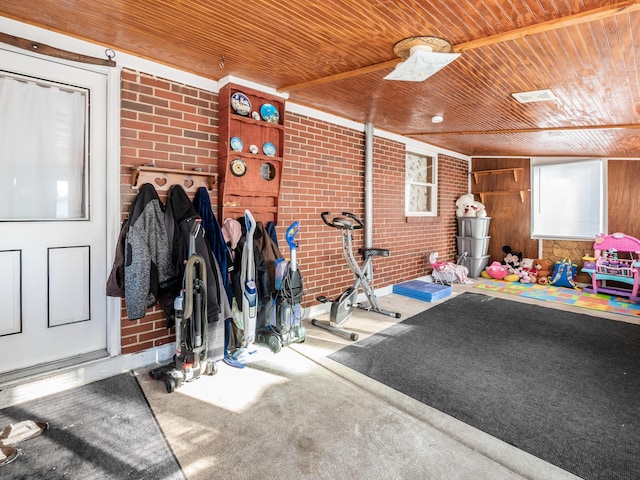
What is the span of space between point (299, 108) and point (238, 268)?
6.41ft

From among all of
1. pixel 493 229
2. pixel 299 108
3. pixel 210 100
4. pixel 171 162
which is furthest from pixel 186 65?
pixel 493 229

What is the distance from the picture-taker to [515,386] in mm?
2555

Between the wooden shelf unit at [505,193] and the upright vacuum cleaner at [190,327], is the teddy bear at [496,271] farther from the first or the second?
the upright vacuum cleaner at [190,327]

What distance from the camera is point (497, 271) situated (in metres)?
6.39

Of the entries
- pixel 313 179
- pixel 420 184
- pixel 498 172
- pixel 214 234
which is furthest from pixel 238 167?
pixel 498 172

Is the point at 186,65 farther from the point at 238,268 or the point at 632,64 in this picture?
the point at 632,64

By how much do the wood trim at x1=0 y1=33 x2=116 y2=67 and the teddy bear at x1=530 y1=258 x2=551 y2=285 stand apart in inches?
268

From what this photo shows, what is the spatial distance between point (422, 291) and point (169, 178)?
145 inches

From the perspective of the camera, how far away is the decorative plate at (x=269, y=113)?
10.8 ft

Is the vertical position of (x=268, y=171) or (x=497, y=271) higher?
(x=268, y=171)

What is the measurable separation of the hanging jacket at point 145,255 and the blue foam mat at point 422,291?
3499mm

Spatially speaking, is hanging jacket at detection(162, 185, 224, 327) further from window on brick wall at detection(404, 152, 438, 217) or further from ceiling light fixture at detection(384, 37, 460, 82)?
window on brick wall at detection(404, 152, 438, 217)

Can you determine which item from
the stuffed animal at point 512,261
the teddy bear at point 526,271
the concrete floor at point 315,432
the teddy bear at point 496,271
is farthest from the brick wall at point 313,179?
the teddy bear at point 526,271

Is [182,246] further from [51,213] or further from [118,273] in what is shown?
[51,213]
